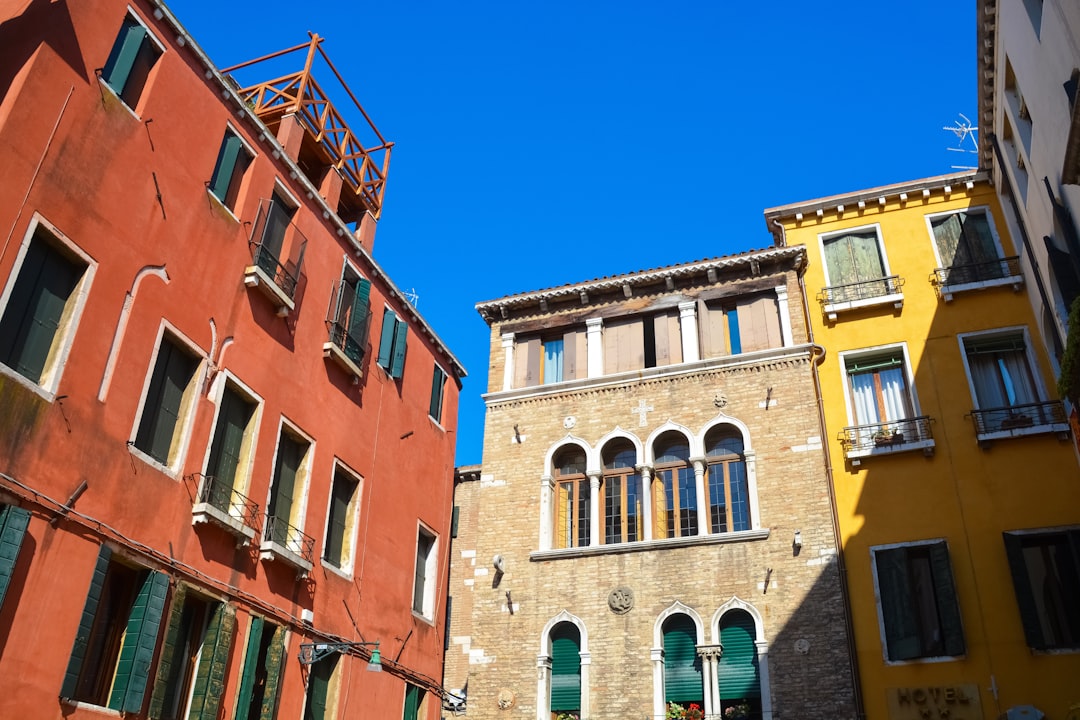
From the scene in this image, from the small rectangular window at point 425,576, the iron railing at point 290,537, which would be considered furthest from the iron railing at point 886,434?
the iron railing at point 290,537

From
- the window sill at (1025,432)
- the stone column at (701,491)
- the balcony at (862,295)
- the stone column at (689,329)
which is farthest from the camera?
the stone column at (689,329)

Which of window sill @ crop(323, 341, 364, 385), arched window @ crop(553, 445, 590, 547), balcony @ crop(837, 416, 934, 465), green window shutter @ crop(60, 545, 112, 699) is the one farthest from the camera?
arched window @ crop(553, 445, 590, 547)

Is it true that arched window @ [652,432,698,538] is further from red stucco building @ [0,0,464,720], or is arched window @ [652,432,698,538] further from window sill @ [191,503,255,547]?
window sill @ [191,503,255,547]

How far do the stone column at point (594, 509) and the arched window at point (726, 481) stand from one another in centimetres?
239

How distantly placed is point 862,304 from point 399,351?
9.99 m

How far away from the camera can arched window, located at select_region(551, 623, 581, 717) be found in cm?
1728

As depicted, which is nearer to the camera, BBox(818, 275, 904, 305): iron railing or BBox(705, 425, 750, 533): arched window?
BBox(705, 425, 750, 533): arched window

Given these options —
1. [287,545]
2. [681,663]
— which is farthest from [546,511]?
[287,545]

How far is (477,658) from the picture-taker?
18.1 meters

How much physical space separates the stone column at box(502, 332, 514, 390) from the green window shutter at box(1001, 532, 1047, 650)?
1097 cm

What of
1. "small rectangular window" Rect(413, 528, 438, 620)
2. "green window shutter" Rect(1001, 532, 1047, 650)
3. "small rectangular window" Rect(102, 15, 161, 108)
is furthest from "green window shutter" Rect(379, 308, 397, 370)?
"green window shutter" Rect(1001, 532, 1047, 650)

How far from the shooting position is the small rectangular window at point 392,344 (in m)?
18.0

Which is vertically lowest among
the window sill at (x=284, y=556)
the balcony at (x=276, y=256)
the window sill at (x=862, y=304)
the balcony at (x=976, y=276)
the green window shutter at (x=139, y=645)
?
the green window shutter at (x=139, y=645)

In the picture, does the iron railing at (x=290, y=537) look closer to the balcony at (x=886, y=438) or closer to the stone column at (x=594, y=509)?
the stone column at (x=594, y=509)
